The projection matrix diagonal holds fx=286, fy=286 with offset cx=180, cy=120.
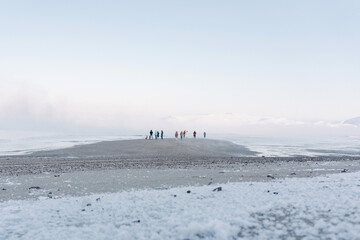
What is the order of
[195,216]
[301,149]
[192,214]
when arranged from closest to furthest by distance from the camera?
[195,216] → [192,214] → [301,149]

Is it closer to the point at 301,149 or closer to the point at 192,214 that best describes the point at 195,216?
the point at 192,214

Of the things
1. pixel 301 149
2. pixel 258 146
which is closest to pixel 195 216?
pixel 301 149

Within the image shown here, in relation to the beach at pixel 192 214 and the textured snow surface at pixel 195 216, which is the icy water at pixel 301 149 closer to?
the beach at pixel 192 214

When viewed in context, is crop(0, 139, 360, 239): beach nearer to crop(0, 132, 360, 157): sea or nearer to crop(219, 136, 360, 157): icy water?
crop(0, 132, 360, 157): sea

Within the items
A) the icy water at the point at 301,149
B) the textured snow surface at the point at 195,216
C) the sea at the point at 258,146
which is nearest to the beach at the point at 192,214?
the textured snow surface at the point at 195,216

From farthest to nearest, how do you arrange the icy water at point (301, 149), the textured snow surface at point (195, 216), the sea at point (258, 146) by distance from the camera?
the icy water at point (301, 149) → the sea at point (258, 146) → the textured snow surface at point (195, 216)

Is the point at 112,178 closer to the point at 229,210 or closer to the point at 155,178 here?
the point at 155,178

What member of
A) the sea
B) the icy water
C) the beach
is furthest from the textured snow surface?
the icy water

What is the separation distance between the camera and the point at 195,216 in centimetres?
829

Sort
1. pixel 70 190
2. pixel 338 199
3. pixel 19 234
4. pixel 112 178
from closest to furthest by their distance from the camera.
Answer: pixel 19 234 < pixel 338 199 < pixel 70 190 < pixel 112 178

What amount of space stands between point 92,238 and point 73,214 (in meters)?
2.42

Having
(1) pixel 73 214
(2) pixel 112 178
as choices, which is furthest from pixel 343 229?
(2) pixel 112 178

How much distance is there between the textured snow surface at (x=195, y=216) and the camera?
7.05m

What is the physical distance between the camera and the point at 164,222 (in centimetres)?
796
